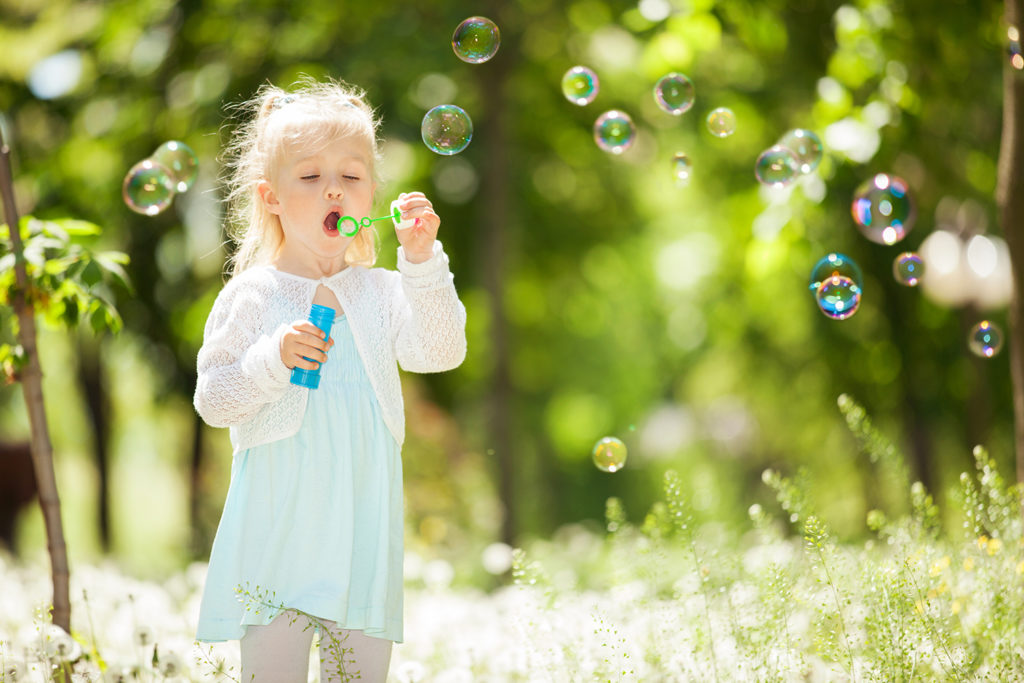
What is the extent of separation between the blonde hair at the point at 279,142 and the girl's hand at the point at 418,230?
305 mm

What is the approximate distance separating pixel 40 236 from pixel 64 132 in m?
5.72

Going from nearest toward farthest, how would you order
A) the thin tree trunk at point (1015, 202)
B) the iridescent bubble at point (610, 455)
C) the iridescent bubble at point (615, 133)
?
1. the iridescent bubble at point (610, 455)
2. the thin tree trunk at point (1015, 202)
3. the iridescent bubble at point (615, 133)

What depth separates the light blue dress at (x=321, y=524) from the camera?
109 inches

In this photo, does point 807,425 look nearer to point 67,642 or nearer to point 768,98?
point 768,98

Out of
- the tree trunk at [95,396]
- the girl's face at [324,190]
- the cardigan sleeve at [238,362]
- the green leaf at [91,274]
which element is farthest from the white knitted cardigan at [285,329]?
the tree trunk at [95,396]

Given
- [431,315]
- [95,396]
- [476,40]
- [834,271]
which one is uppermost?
[95,396]

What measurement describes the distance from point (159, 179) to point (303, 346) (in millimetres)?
1804

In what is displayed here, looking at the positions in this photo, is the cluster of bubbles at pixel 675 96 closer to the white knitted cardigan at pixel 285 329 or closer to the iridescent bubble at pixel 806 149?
the iridescent bubble at pixel 806 149

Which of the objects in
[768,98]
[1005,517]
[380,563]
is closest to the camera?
[380,563]

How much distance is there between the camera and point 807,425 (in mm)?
12602

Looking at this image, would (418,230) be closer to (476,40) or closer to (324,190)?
(324,190)

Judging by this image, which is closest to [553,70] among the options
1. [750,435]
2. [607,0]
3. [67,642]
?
[607,0]

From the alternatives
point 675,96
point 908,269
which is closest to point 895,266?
point 908,269

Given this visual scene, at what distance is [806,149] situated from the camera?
471 centimetres
